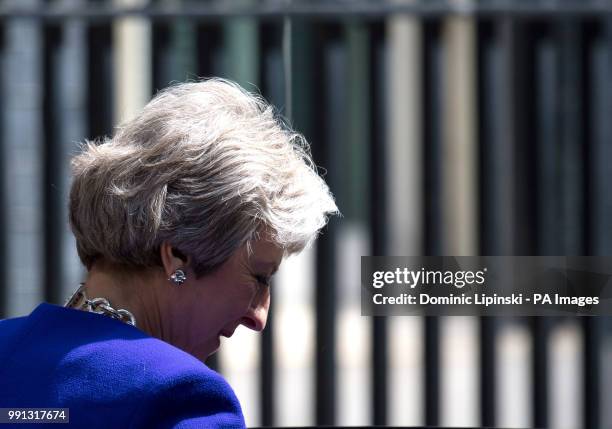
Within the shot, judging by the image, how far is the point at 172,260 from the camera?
4.77 ft

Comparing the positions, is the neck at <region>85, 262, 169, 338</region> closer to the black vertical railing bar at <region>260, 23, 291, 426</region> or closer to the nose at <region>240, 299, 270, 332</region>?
the nose at <region>240, 299, 270, 332</region>

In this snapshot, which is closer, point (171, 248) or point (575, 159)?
point (171, 248)

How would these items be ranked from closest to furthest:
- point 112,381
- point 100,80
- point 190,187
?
point 112,381
point 190,187
point 100,80

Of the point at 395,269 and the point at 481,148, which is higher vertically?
the point at 481,148

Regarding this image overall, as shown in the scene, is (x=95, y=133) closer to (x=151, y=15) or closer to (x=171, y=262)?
(x=151, y=15)

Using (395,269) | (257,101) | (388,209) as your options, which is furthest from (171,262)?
(388,209)

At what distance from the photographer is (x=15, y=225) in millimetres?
3490

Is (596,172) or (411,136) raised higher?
(411,136)

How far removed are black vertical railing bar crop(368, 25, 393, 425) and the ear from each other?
1.95 m

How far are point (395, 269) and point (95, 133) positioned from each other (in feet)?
3.60

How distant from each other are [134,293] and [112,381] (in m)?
0.21

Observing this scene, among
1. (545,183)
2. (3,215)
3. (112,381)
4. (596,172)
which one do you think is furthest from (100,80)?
(112,381)

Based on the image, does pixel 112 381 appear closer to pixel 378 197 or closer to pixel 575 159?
pixel 378 197

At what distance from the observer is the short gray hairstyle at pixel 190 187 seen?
142 cm
